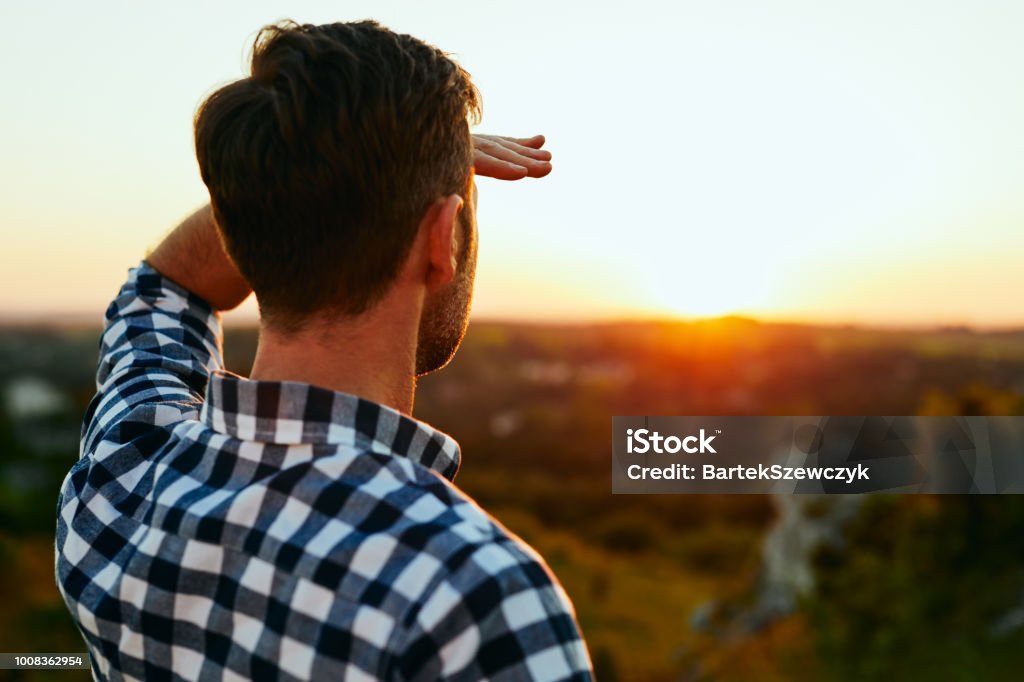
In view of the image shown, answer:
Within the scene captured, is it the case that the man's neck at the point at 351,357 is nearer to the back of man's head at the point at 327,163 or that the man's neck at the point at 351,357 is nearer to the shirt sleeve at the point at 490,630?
the back of man's head at the point at 327,163

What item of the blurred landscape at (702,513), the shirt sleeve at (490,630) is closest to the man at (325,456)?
the shirt sleeve at (490,630)

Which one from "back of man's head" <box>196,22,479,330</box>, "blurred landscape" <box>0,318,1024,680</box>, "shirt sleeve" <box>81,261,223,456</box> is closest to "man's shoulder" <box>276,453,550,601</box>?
"back of man's head" <box>196,22,479,330</box>

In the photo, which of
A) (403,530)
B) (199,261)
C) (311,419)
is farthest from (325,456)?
(199,261)

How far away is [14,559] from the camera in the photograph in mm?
7234

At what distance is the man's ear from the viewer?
113 centimetres

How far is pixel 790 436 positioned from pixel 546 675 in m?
11.5

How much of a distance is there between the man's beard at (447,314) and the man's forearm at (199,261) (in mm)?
616

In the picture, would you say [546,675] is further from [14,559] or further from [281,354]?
[14,559]

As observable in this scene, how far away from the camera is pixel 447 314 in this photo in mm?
1239

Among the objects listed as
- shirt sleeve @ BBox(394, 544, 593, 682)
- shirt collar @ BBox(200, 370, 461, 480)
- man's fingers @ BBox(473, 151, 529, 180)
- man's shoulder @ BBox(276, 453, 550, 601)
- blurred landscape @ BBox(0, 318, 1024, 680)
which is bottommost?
blurred landscape @ BBox(0, 318, 1024, 680)

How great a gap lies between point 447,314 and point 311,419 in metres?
0.29

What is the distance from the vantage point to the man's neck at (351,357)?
3.59 feet

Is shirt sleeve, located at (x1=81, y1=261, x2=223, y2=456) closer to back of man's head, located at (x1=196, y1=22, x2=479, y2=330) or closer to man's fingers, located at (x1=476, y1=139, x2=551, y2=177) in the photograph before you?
back of man's head, located at (x1=196, y1=22, x2=479, y2=330)

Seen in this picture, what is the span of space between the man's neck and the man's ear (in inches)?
2.9
